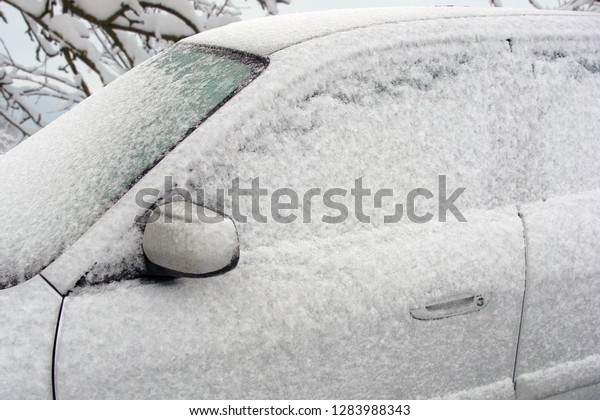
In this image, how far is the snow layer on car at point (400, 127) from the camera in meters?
1.50

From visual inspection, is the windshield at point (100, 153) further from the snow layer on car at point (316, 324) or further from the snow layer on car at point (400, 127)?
the snow layer on car at point (316, 324)

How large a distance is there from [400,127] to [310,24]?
1.61ft

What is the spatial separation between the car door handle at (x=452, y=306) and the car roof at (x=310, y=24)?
0.87 metres

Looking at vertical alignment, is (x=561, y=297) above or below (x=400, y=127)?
below

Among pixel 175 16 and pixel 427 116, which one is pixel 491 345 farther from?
pixel 175 16

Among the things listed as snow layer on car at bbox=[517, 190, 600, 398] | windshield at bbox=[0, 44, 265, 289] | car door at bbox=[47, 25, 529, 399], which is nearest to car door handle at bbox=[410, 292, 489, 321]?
car door at bbox=[47, 25, 529, 399]

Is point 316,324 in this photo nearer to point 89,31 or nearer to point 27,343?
point 27,343

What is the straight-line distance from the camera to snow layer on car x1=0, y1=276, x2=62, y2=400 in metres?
1.32

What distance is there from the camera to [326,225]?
1.62 m

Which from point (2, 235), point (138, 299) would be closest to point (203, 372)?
point (138, 299)

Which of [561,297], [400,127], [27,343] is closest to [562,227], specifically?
[561,297]

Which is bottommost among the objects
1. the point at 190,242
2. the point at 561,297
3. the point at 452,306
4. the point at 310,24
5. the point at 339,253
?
the point at 561,297

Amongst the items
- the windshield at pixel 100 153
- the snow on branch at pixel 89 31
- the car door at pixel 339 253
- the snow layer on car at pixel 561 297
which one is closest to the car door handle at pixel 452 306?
the car door at pixel 339 253

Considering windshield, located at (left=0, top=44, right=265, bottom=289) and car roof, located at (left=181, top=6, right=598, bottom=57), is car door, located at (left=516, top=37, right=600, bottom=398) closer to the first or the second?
car roof, located at (left=181, top=6, right=598, bottom=57)
